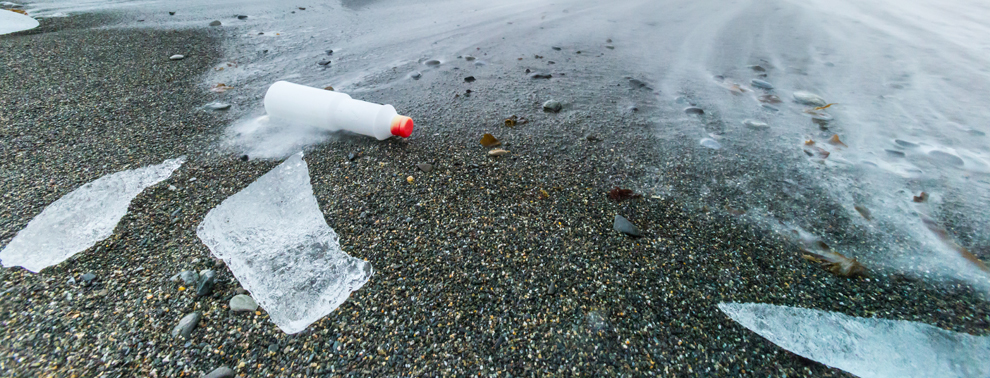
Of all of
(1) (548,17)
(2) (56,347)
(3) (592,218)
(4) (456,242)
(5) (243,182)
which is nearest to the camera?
(2) (56,347)

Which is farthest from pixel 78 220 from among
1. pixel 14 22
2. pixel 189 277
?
pixel 14 22

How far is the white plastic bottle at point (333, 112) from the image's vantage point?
2.06 meters

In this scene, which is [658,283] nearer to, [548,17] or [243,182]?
[243,182]

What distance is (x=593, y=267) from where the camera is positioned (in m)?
1.43

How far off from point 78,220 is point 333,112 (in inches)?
40.7

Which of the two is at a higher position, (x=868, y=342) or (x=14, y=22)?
(x=14, y=22)

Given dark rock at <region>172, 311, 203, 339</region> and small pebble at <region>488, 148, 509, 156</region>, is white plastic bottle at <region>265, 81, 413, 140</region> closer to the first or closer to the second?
small pebble at <region>488, 148, 509, 156</region>

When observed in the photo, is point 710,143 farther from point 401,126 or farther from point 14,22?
point 14,22

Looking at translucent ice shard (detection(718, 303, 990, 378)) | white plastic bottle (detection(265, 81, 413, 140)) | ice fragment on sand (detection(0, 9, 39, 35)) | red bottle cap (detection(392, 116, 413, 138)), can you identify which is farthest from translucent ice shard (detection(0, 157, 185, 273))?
ice fragment on sand (detection(0, 9, 39, 35))

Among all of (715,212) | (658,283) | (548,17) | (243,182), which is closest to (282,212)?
(243,182)

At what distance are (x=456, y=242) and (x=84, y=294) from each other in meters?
1.10

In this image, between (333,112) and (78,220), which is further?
(333,112)

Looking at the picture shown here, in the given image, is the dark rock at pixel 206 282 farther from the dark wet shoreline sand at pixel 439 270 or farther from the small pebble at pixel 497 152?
the small pebble at pixel 497 152

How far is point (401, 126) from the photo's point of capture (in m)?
2.04
